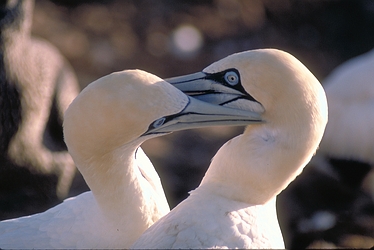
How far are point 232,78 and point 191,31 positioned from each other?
751 cm

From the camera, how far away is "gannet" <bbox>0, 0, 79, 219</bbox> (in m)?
5.60

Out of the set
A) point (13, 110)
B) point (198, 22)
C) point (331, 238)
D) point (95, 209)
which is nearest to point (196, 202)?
point (95, 209)

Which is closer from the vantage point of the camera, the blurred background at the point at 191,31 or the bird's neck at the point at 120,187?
the bird's neck at the point at 120,187

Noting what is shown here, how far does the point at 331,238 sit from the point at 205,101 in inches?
151

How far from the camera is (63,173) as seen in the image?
19.9 ft

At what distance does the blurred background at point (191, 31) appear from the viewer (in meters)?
9.72

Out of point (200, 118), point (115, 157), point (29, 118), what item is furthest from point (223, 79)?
point (29, 118)

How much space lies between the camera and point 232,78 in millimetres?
3064

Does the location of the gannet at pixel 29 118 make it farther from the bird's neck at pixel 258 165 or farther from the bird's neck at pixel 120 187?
the bird's neck at pixel 258 165

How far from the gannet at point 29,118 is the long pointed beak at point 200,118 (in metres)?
2.96

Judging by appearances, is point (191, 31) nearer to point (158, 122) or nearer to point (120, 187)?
point (120, 187)

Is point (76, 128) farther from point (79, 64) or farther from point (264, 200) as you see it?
point (79, 64)

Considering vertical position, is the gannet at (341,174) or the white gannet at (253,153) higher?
the white gannet at (253,153)

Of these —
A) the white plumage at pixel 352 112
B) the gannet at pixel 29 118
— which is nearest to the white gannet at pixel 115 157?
the gannet at pixel 29 118
